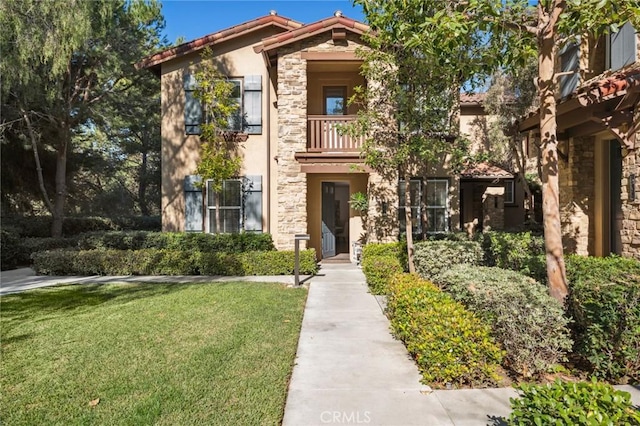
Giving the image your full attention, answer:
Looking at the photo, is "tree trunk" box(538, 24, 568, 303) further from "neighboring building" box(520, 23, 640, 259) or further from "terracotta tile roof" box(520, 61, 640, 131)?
"neighboring building" box(520, 23, 640, 259)

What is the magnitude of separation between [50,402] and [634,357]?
5.88m

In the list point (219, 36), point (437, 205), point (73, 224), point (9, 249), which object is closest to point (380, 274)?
point (437, 205)

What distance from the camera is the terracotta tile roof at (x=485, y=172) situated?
40.1 ft

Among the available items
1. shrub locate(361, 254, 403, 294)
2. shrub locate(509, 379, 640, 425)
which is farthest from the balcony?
shrub locate(509, 379, 640, 425)

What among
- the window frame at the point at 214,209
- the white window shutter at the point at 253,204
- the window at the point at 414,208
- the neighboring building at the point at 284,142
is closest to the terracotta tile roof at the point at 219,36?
the neighboring building at the point at 284,142

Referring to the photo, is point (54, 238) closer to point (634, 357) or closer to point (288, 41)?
point (288, 41)

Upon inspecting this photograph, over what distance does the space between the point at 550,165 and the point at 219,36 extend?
35.4 ft

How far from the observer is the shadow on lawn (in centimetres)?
650

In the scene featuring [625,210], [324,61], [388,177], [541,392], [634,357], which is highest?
[324,61]

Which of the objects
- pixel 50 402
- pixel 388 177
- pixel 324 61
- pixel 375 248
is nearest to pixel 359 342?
pixel 50 402

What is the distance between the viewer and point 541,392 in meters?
2.16

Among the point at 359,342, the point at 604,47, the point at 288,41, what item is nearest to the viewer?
the point at 359,342

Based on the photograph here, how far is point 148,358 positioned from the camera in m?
4.30

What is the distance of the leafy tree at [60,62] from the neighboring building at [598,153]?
13.5 m
